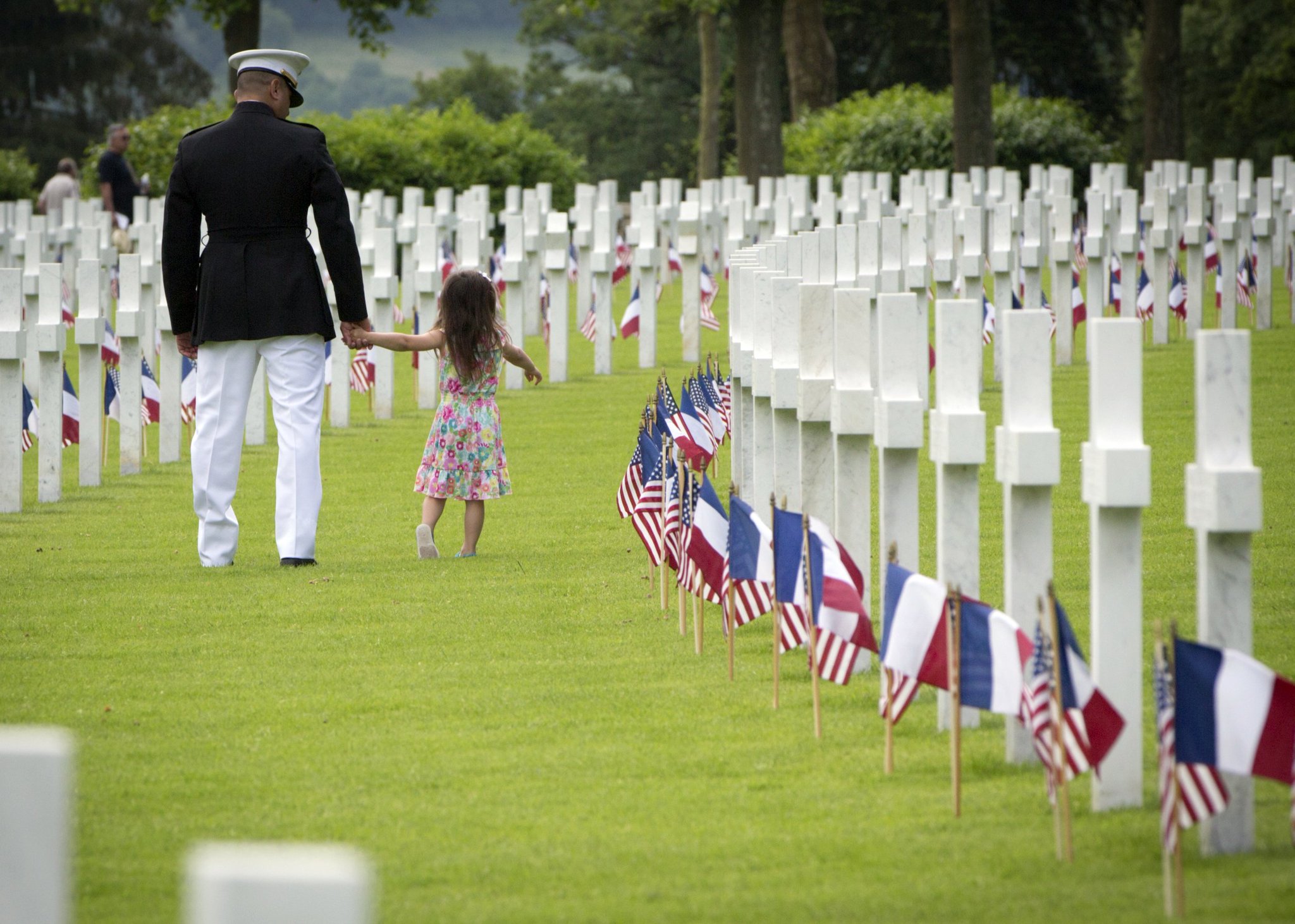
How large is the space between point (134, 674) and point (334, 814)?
6.76 ft

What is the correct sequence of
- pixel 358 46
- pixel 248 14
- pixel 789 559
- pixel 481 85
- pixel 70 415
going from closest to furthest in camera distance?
pixel 789 559, pixel 70 415, pixel 248 14, pixel 481 85, pixel 358 46

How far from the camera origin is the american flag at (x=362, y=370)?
1475 cm

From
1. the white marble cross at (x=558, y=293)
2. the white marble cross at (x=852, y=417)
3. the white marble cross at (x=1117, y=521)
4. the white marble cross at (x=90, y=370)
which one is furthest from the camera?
the white marble cross at (x=558, y=293)

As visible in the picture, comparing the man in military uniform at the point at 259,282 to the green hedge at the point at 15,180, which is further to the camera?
the green hedge at the point at 15,180

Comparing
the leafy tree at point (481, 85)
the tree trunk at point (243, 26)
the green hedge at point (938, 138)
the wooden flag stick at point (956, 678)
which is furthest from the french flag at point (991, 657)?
Answer: the leafy tree at point (481, 85)

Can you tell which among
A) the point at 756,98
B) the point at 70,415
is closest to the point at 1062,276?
the point at 70,415

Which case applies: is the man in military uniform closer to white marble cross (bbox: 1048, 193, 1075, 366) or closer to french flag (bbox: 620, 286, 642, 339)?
white marble cross (bbox: 1048, 193, 1075, 366)

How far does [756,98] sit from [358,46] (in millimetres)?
150106

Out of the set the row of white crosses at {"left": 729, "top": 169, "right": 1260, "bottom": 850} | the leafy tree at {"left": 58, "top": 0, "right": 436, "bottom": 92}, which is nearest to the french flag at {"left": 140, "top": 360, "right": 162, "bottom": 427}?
the row of white crosses at {"left": 729, "top": 169, "right": 1260, "bottom": 850}

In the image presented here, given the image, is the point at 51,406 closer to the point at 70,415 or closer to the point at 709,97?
the point at 70,415

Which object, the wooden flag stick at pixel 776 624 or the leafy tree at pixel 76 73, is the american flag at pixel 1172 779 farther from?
the leafy tree at pixel 76 73

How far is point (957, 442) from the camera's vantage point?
529 cm

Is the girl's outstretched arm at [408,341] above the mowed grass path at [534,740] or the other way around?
above

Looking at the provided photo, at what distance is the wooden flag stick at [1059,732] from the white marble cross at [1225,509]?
335 mm
